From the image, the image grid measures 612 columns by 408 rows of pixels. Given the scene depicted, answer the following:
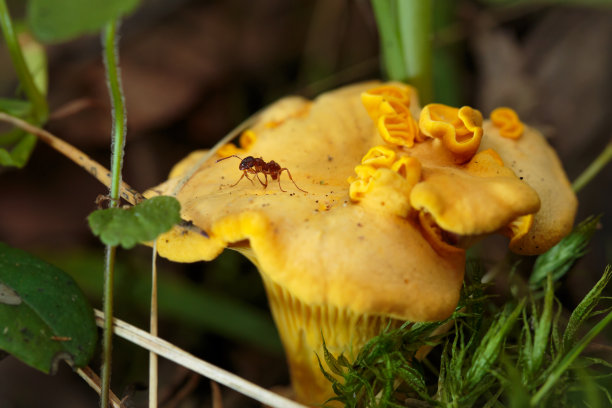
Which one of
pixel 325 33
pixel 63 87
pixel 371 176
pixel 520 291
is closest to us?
pixel 371 176

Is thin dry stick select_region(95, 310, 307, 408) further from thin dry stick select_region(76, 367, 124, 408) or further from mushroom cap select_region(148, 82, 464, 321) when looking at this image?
mushroom cap select_region(148, 82, 464, 321)

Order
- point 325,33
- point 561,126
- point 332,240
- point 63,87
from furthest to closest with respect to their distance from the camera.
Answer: point 325,33
point 63,87
point 561,126
point 332,240

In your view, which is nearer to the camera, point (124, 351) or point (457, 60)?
point (124, 351)

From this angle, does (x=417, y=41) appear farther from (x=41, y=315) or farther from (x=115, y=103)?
(x=41, y=315)

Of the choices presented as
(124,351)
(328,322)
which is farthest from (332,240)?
(124,351)

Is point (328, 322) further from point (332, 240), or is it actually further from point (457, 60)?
point (457, 60)

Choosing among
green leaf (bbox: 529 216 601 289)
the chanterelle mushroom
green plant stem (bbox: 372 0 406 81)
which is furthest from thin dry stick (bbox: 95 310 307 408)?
green plant stem (bbox: 372 0 406 81)

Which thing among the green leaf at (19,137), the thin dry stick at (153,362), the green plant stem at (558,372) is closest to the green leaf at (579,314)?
the green plant stem at (558,372)
